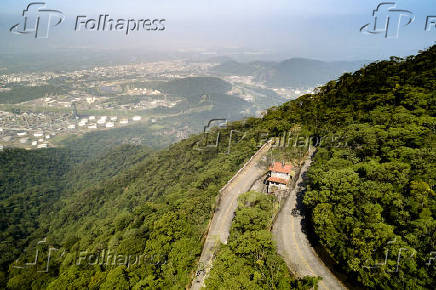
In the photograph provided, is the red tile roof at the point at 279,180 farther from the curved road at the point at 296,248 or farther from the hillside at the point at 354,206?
the hillside at the point at 354,206

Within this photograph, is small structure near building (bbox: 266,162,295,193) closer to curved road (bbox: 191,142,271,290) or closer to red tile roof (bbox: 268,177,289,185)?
red tile roof (bbox: 268,177,289,185)

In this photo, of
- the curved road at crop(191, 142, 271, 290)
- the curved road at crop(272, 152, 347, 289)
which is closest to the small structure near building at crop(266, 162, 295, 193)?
the curved road at crop(272, 152, 347, 289)

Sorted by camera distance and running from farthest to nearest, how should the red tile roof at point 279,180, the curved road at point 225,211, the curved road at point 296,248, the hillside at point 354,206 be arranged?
the red tile roof at point 279,180 → the curved road at point 225,211 → the curved road at point 296,248 → the hillside at point 354,206

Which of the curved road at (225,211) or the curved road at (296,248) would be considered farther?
the curved road at (225,211)

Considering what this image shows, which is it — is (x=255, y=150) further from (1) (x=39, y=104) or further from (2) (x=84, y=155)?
(1) (x=39, y=104)

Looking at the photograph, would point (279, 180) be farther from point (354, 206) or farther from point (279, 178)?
point (354, 206)

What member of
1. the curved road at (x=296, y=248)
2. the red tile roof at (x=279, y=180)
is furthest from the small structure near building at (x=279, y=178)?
the curved road at (x=296, y=248)

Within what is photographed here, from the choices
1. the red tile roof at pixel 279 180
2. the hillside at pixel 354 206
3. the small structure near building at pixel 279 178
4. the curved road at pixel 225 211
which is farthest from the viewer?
the small structure near building at pixel 279 178

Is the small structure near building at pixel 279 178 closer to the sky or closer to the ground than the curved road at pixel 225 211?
closer to the sky
